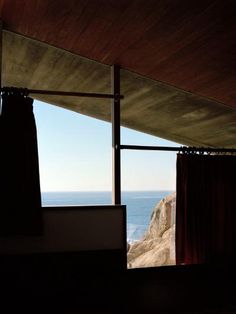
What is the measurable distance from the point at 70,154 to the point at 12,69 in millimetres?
1149

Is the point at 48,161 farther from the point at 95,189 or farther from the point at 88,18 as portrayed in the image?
the point at 88,18

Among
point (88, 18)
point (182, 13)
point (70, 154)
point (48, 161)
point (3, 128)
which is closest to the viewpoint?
point (182, 13)

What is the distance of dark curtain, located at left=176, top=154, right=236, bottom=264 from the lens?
419 centimetres

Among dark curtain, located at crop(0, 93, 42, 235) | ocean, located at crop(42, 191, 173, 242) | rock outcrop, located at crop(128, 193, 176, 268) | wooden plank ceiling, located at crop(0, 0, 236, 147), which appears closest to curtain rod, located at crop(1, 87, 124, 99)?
dark curtain, located at crop(0, 93, 42, 235)

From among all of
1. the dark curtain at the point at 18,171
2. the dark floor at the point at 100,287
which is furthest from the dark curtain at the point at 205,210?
the dark curtain at the point at 18,171

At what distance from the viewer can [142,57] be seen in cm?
378

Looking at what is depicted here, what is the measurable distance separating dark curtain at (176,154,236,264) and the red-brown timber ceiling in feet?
2.85

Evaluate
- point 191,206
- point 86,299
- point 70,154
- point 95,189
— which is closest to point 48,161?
point 70,154

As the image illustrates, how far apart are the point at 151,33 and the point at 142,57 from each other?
1.68 ft

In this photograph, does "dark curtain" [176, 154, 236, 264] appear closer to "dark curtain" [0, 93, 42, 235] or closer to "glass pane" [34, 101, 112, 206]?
"glass pane" [34, 101, 112, 206]

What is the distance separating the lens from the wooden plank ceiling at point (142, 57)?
9.83ft

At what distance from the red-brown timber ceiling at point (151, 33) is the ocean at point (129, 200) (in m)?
1.40

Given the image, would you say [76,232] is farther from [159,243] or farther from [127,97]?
[127,97]

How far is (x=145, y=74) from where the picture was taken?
4.14 meters
